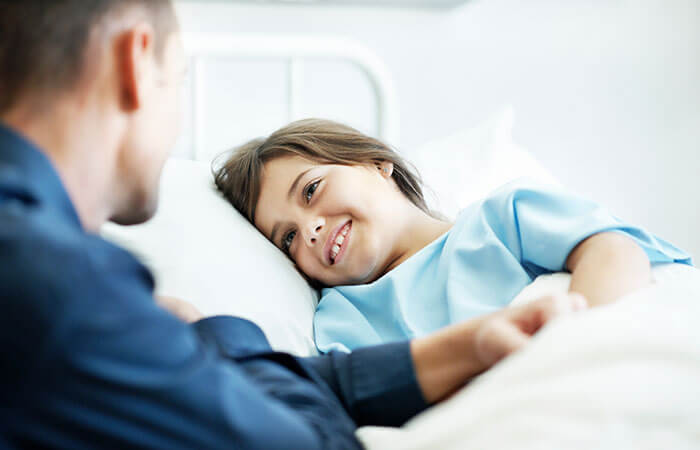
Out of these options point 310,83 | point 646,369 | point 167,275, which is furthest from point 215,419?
point 310,83

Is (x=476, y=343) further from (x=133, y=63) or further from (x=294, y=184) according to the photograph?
(x=294, y=184)

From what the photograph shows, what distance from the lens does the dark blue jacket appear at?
406mm

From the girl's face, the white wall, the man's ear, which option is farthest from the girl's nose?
the white wall

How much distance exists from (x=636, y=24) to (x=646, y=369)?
68.8 inches

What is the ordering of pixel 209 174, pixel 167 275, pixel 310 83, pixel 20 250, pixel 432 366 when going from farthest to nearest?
pixel 310 83
pixel 209 174
pixel 167 275
pixel 432 366
pixel 20 250

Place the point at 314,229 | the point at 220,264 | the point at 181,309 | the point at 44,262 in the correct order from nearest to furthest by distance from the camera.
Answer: the point at 44,262 → the point at 181,309 → the point at 220,264 → the point at 314,229

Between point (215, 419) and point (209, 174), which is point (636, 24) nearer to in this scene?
point (209, 174)

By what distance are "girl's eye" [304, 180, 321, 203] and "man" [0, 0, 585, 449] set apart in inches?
15.4

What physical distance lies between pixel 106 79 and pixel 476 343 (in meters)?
0.38

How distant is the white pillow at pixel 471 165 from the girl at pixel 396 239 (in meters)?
0.15

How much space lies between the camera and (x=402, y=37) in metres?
1.86

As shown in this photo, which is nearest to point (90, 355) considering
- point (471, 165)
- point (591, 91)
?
point (471, 165)

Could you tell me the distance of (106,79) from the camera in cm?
Answer: 54

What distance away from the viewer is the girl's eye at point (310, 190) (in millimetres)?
1084
